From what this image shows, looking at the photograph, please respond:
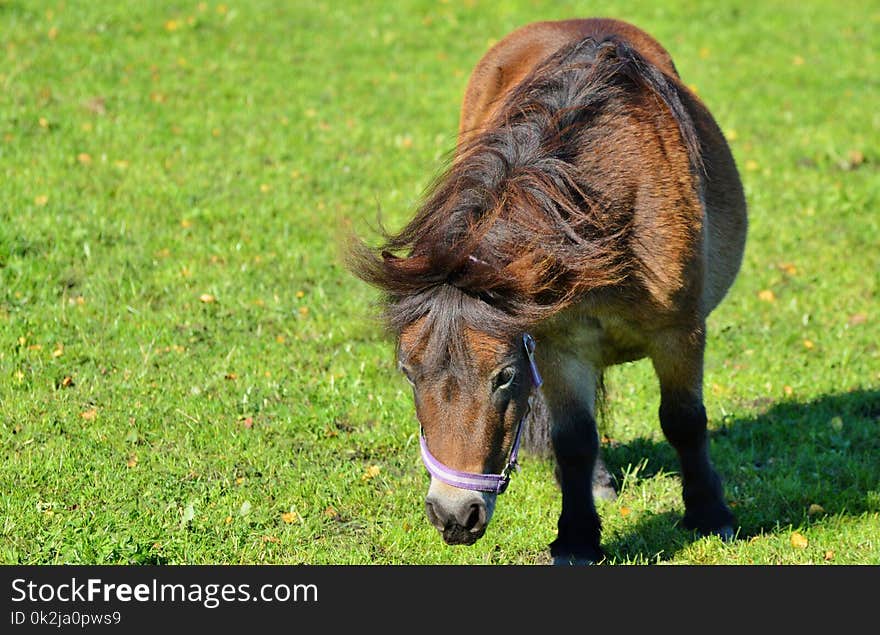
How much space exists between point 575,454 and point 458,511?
132 cm

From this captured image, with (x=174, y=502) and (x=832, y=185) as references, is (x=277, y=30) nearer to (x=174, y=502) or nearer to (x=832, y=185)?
(x=832, y=185)

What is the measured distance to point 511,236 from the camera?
156 inches

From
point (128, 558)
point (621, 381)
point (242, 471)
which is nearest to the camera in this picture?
point (128, 558)

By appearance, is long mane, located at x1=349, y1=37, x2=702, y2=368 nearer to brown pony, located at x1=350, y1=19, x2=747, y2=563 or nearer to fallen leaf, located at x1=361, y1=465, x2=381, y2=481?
brown pony, located at x1=350, y1=19, x2=747, y2=563

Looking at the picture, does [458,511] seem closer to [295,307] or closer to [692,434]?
[692,434]

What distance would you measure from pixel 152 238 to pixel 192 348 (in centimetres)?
159

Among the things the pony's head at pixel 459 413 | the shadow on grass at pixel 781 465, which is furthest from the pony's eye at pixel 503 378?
the shadow on grass at pixel 781 465

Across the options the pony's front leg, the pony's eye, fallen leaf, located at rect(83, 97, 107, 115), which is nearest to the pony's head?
the pony's eye

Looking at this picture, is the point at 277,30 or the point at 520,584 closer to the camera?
the point at 520,584

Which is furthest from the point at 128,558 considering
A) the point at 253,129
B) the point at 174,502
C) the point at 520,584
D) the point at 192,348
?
the point at 253,129

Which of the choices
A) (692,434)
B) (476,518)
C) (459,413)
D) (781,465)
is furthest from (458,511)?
(781,465)

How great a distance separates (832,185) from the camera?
960 cm

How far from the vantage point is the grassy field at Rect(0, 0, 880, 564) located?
5148 millimetres

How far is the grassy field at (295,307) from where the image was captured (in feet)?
16.9
